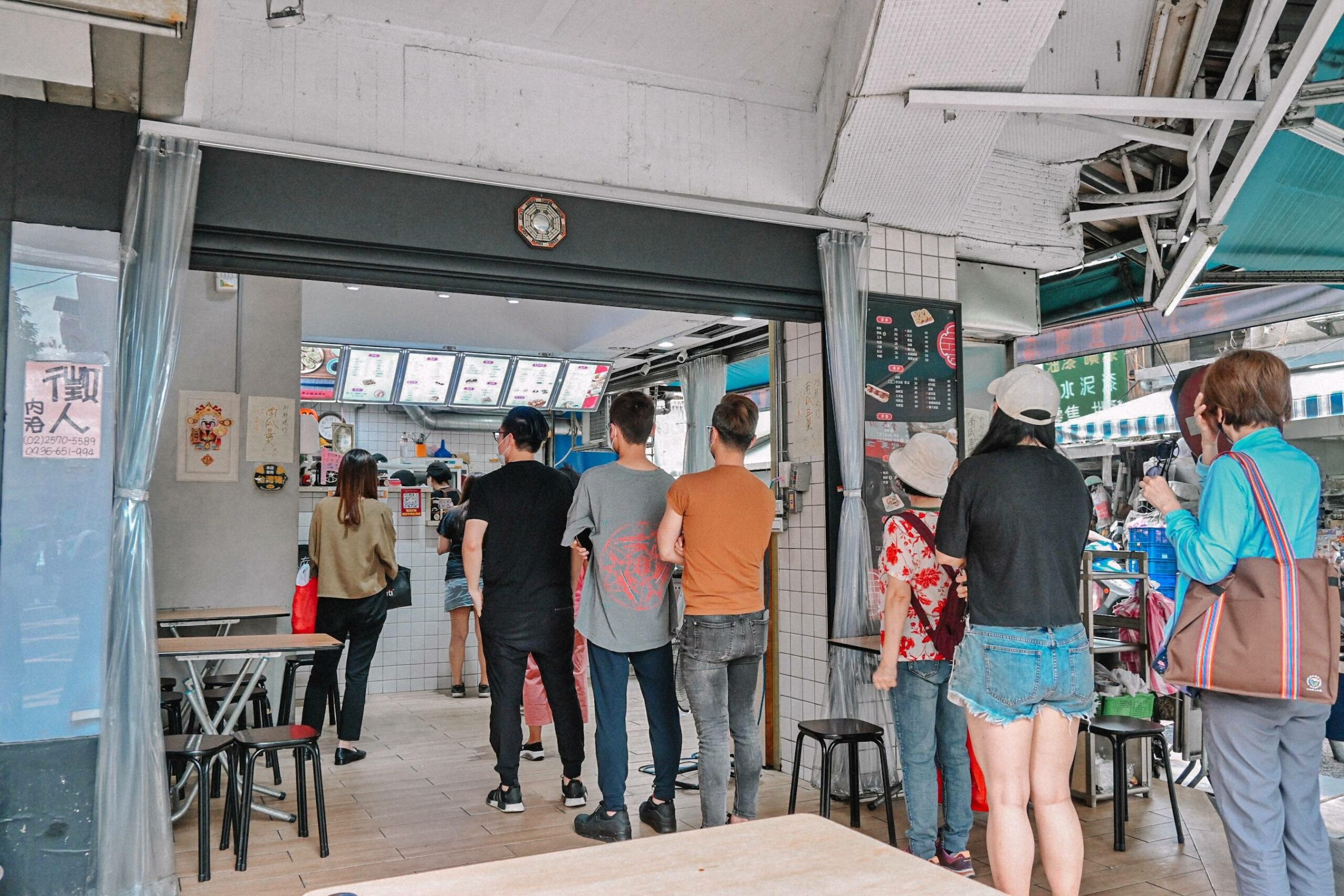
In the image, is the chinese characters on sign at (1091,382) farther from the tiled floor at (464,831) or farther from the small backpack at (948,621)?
the small backpack at (948,621)

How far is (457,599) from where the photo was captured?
732 centimetres

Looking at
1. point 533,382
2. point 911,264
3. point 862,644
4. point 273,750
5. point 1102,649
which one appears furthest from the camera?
point 533,382

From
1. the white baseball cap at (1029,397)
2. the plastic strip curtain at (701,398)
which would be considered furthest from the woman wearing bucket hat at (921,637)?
the plastic strip curtain at (701,398)

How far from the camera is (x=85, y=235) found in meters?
3.38

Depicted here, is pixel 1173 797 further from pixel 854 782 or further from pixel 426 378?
pixel 426 378

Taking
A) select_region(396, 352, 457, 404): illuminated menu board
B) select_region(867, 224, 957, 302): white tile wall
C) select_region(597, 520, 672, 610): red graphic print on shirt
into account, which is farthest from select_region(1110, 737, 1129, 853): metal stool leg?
select_region(396, 352, 457, 404): illuminated menu board

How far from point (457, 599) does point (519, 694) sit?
10.0 feet

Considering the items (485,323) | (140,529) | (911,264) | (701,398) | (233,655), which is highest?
(485,323)

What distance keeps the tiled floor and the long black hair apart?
69.0 inches

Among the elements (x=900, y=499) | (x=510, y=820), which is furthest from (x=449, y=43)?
(x=510, y=820)

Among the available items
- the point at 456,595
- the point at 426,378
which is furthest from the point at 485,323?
the point at 456,595

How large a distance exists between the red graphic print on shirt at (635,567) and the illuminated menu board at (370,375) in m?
5.16

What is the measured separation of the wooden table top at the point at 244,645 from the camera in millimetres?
3985

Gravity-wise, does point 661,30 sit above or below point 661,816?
above
